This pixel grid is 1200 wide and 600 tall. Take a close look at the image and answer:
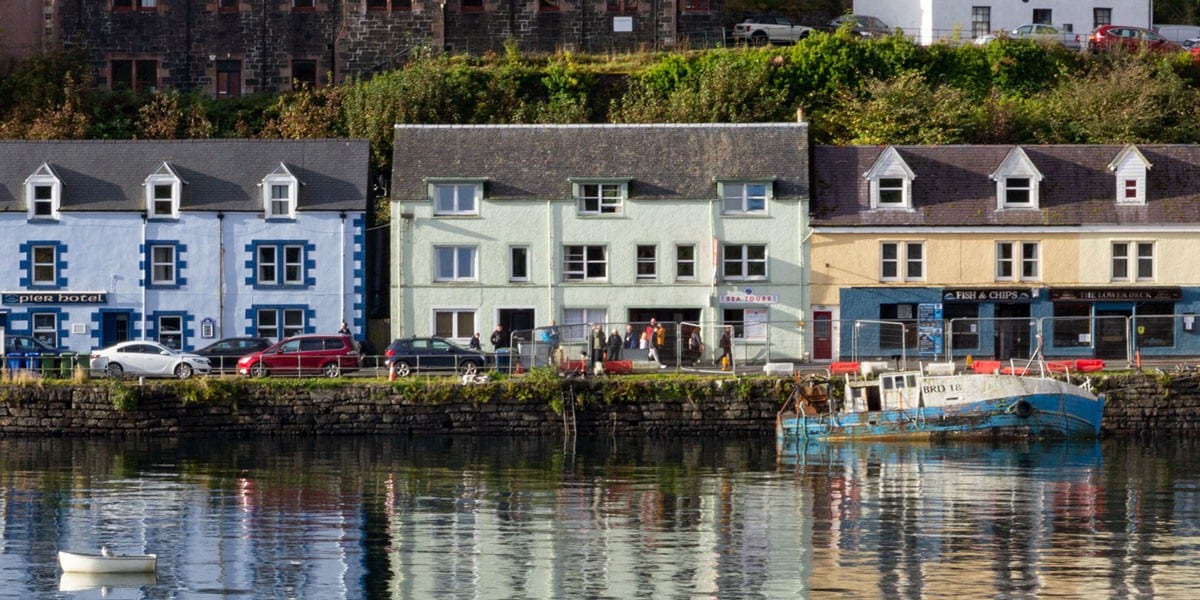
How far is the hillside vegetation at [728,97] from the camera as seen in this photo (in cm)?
8050

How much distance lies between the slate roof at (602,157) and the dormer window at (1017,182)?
6.85 metres

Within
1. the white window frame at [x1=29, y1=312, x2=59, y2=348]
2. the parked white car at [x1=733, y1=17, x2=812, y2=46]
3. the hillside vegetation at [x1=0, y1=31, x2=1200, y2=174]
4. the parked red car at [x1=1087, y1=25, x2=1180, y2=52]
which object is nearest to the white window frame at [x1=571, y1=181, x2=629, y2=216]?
the hillside vegetation at [x1=0, y1=31, x2=1200, y2=174]

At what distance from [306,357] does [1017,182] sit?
25.9m

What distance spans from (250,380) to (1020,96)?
38762mm

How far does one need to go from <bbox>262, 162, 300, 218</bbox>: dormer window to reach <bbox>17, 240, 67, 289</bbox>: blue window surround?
7251 mm

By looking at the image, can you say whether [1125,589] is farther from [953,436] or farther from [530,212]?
[530,212]

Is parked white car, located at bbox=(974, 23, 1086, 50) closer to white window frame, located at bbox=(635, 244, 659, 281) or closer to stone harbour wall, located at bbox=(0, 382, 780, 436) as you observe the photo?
white window frame, located at bbox=(635, 244, 659, 281)

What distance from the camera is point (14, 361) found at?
65.0 metres

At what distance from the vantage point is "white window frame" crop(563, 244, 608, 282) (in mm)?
71562

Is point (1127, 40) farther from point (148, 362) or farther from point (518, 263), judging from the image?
point (148, 362)

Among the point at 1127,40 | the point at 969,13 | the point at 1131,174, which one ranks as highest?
the point at 969,13

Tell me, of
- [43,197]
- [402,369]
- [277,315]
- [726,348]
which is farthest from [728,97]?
[43,197]

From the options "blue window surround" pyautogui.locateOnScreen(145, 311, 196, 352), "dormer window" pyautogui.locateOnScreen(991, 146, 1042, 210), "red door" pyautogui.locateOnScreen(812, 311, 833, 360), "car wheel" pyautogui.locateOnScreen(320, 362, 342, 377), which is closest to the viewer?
"car wheel" pyautogui.locateOnScreen(320, 362, 342, 377)

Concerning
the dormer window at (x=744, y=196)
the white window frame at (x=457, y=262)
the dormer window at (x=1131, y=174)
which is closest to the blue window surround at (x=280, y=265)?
the white window frame at (x=457, y=262)
